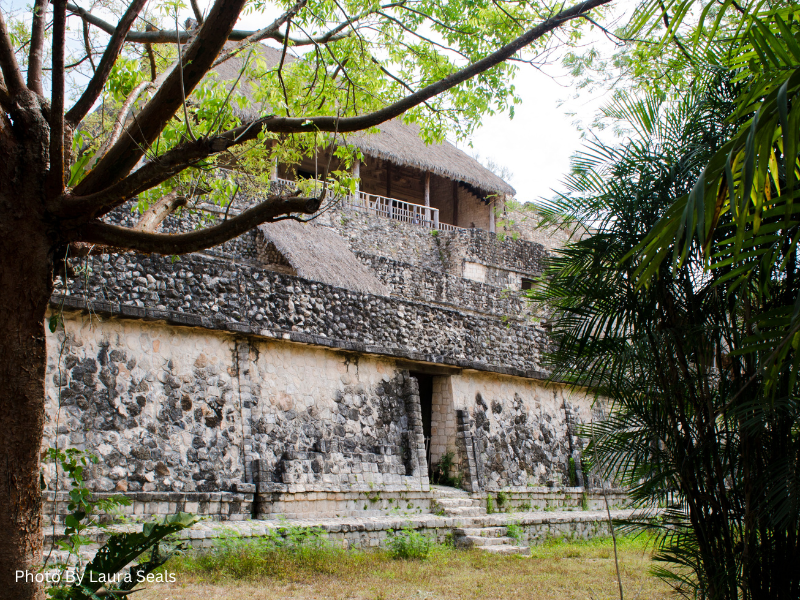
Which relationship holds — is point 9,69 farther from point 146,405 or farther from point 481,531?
point 481,531

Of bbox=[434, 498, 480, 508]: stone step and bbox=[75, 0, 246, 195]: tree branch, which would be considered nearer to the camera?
bbox=[75, 0, 246, 195]: tree branch

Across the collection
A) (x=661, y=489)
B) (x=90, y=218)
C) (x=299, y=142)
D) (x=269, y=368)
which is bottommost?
(x=661, y=489)

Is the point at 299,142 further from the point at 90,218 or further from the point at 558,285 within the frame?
the point at 90,218

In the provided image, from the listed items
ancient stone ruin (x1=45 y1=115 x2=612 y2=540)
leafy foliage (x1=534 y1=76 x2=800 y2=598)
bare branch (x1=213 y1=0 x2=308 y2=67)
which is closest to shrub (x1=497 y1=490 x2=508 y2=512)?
ancient stone ruin (x1=45 y1=115 x2=612 y2=540)

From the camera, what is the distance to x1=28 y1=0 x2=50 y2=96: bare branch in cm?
381

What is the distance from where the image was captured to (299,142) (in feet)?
24.2

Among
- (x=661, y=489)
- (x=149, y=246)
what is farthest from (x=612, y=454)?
(x=149, y=246)

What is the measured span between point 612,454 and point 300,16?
4.84m

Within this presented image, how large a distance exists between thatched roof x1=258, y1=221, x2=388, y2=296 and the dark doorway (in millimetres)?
1937

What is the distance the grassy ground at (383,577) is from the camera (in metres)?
5.32

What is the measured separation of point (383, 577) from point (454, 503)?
2.70 m

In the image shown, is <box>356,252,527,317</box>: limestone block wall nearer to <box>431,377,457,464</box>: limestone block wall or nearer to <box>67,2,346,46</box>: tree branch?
<box>431,377,457,464</box>: limestone block wall

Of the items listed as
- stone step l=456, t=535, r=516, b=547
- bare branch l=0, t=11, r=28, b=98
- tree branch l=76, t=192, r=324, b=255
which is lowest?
stone step l=456, t=535, r=516, b=547

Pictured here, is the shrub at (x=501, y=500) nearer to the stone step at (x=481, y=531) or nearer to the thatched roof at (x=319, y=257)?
the stone step at (x=481, y=531)
